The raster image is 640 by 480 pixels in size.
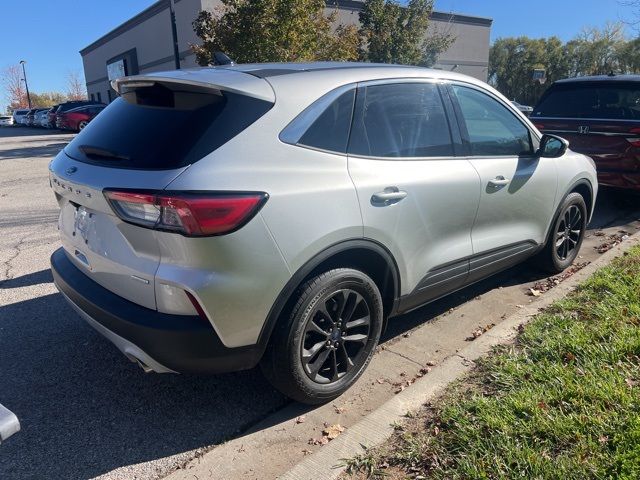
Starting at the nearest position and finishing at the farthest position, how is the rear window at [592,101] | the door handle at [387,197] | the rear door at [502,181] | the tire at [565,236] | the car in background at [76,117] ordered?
1. the door handle at [387,197]
2. the rear door at [502,181]
3. the tire at [565,236]
4. the rear window at [592,101]
5. the car in background at [76,117]

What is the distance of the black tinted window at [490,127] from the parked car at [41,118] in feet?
122

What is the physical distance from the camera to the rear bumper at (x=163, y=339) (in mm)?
2371

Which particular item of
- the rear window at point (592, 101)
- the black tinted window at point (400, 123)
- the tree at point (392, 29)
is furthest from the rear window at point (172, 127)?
the tree at point (392, 29)

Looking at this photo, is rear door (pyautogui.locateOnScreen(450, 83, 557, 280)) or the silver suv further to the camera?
rear door (pyautogui.locateOnScreen(450, 83, 557, 280))

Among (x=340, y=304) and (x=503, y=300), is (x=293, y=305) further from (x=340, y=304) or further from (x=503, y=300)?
(x=503, y=300)

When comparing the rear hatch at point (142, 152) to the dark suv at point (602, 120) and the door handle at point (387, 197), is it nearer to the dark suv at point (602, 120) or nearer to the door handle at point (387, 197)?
the door handle at point (387, 197)

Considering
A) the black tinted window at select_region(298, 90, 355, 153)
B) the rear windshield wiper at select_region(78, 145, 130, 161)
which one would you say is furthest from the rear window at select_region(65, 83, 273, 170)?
the black tinted window at select_region(298, 90, 355, 153)

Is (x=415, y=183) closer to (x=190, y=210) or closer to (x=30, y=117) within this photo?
(x=190, y=210)

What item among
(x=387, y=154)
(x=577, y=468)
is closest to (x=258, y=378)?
(x=387, y=154)

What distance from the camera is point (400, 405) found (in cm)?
285

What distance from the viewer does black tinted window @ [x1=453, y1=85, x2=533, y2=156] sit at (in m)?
3.73

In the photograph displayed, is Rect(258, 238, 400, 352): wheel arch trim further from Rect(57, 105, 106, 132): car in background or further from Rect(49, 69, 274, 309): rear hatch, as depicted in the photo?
Rect(57, 105, 106, 132): car in background

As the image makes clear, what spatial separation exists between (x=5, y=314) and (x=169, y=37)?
2995 centimetres

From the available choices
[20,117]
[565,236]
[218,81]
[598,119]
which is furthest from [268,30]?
[20,117]
